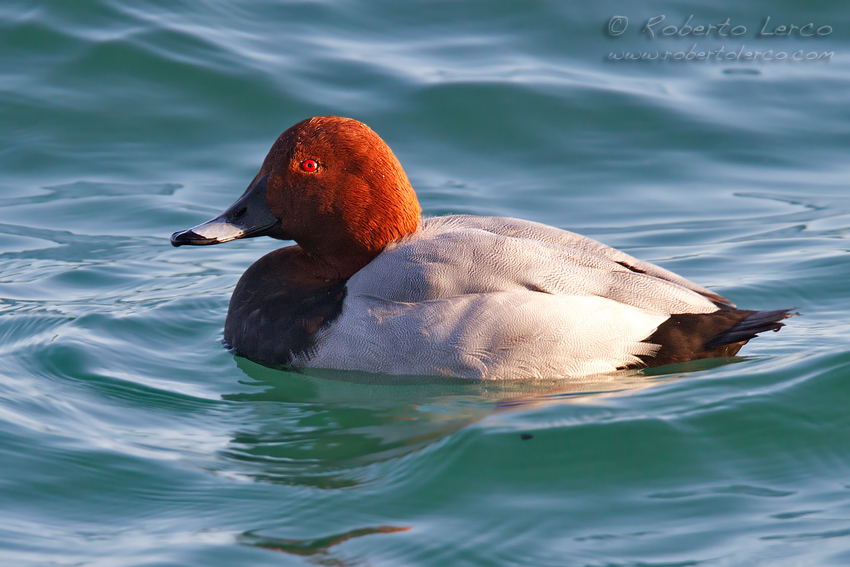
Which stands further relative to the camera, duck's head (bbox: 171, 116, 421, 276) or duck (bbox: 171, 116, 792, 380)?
duck's head (bbox: 171, 116, 421, 276)

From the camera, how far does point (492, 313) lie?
184 inches

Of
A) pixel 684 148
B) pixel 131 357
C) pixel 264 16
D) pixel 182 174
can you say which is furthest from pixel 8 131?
pixel 684 148

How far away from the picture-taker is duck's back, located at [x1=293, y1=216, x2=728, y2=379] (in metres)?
4.70

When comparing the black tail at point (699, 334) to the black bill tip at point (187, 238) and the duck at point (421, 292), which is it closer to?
the duck at point (421, 292)

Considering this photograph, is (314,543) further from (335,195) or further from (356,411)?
(335,195)

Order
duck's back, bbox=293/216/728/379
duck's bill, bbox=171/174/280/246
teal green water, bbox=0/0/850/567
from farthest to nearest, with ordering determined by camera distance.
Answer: duck's bill, bbox=171/174/280/246 < duck's back, bbox=293/216/728/379 < teal green water, bbox=0/0/850/567

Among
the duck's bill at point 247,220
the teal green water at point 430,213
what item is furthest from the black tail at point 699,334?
the duck's bill at point 247,220

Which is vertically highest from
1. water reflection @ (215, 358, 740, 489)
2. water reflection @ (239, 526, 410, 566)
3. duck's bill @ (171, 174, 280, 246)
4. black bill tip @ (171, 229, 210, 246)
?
duck's bill @ (171, 174, 280, 246)

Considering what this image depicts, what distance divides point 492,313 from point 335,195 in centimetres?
107

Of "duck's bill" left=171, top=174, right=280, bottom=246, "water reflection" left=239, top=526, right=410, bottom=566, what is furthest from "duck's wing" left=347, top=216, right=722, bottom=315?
"water reflection" left=239, top=526, right=410, bottom=566

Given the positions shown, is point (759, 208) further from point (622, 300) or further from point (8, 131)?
point (8, 131)

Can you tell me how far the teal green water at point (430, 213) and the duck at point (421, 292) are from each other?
0.16 meters

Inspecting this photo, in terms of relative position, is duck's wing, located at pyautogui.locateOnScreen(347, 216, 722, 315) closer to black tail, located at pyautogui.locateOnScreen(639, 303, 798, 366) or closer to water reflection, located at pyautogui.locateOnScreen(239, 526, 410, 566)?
black tail, located at pyautogui.locateOnScreen(639, 303, 798, 366)

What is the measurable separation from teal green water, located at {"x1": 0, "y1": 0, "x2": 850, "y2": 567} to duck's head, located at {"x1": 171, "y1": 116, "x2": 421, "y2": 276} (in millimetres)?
710
